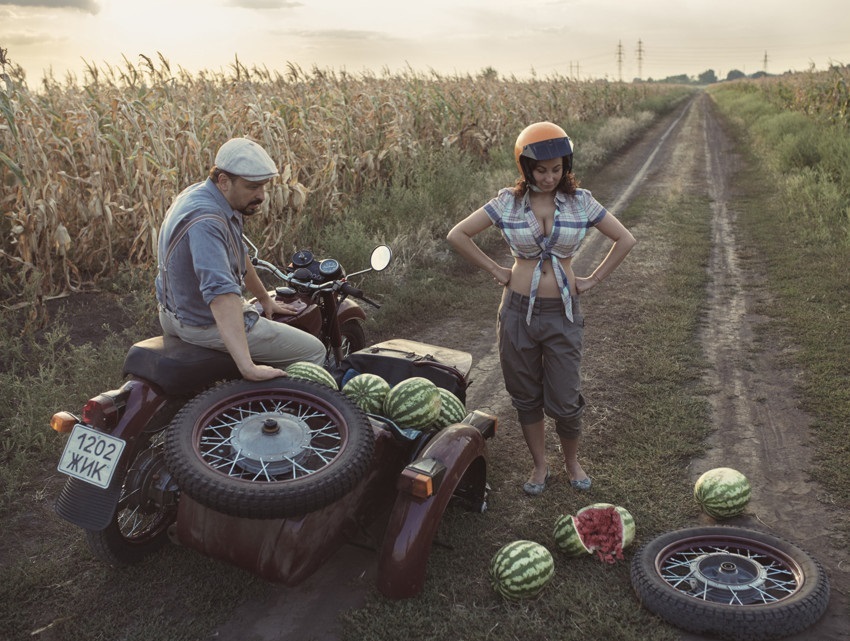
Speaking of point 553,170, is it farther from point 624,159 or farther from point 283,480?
point 624,159

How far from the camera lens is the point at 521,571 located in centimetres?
373

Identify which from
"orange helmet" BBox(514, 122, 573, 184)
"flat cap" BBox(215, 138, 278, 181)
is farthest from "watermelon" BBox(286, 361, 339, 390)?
"orange helmet" BBox(514, 122, 573, 184)

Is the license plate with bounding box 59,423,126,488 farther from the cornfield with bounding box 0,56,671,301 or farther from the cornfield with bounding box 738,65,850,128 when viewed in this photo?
the cornfield with bounding box 738,65,850,128

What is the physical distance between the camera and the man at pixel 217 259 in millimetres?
3631

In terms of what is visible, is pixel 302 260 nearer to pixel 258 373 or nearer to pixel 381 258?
pixel 381 258

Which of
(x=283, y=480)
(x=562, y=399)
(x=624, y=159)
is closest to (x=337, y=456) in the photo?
(x=283, y=480)

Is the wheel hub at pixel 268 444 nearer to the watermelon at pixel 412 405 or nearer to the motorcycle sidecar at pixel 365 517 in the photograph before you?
the motorcycle sidecar at pixel 365 517

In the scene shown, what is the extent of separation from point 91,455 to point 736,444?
451cm

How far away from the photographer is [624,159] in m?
22.6

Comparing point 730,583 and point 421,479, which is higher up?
point 421,479

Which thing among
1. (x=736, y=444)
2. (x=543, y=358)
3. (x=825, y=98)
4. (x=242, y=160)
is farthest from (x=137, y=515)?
(x=825, y=98)

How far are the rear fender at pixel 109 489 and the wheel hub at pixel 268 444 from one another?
65cm

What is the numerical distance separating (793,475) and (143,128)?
27.7 feet

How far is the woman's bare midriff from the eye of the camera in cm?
442
